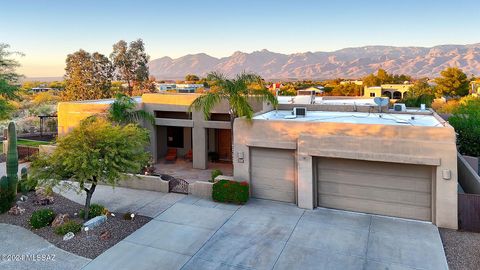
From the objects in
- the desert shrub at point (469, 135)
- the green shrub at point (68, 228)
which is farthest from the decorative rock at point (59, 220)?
the desert shrub at point (469, 135)

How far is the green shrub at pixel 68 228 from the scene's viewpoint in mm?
12766

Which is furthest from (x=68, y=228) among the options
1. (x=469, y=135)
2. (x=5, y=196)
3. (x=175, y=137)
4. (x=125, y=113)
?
(x=469, y=135)

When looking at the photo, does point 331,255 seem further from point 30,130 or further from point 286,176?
point 30,130

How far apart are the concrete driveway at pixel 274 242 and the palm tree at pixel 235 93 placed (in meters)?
4.79

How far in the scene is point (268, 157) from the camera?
16.6 meters

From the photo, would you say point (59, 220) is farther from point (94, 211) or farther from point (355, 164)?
point (355, 164)

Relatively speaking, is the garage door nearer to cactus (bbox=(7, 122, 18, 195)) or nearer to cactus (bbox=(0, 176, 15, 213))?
cactus (bbox=(0, 176, 15, 213))

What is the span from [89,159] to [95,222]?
96.9 inches

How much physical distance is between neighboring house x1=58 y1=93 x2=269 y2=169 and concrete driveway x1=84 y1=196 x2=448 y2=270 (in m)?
8.98

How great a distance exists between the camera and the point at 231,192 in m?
15.9

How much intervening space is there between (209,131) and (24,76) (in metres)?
12.3

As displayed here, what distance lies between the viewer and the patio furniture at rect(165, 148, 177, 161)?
86.6 ft

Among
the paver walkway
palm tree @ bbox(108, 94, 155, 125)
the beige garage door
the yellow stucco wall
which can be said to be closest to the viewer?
the paver walkway

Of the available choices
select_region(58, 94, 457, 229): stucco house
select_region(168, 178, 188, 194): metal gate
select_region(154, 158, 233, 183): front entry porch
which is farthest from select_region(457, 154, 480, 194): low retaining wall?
select_region(168, 178, 188, 194): metal gate
